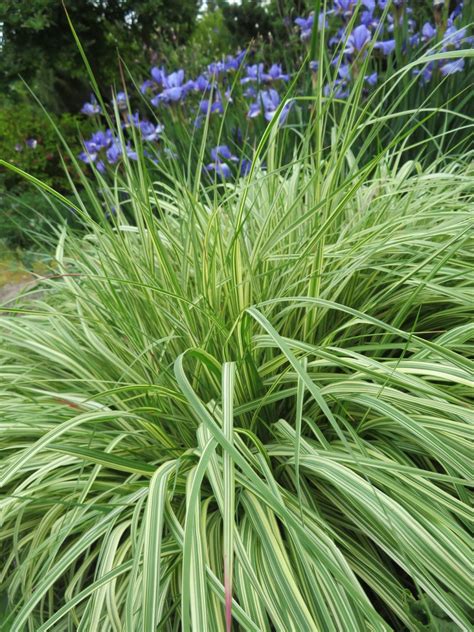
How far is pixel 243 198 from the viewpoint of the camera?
1245 mm

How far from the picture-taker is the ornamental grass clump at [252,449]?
86cm

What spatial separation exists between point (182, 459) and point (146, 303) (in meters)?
0.46

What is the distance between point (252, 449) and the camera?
3.77 ft

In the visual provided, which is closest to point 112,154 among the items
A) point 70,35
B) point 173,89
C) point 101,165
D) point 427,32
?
point 101,165

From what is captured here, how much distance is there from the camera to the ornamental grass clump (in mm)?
856

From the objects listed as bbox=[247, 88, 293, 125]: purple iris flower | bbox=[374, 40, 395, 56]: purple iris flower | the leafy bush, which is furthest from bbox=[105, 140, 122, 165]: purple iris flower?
the leafy bush

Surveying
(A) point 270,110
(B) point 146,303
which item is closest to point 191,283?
(B) point 146,303

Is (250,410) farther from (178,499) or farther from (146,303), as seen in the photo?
(146,303)

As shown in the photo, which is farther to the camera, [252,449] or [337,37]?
[337,37]

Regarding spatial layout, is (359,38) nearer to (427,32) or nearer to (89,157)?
(427,32)

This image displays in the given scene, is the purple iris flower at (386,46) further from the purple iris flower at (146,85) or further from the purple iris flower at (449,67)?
the purple iris flower at (146,85)

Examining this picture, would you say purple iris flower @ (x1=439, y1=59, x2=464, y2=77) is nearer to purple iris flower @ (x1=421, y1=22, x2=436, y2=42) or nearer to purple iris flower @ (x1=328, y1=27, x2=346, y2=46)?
purple iris flower @ (x1=421, y1=22, x2=436, y2=42)

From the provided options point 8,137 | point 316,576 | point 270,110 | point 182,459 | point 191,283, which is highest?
point 8,137

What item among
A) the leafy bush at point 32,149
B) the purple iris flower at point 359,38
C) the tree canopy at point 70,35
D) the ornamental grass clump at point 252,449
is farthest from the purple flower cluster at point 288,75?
the leafy bush at point 32,149
